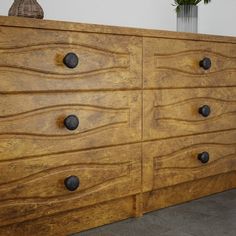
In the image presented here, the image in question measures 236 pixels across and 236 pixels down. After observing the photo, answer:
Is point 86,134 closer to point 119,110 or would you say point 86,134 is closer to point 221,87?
point 119,110

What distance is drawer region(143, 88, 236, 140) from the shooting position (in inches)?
58.0

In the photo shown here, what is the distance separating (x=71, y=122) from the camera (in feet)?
4.04

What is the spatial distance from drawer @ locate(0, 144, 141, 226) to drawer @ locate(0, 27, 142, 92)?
231 millimetres

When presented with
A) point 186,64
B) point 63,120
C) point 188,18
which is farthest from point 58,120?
point 188,18

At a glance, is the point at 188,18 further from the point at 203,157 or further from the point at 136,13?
the point at 203,157

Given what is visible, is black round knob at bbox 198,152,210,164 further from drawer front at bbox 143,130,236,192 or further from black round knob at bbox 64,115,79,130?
black round knob at bbox 64,115,79,130

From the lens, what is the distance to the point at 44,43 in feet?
3.87

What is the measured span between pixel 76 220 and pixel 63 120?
14.6 inches

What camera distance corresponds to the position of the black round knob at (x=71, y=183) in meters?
1.25

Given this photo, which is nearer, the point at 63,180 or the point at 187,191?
the point at 63,180

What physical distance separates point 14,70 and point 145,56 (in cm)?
51

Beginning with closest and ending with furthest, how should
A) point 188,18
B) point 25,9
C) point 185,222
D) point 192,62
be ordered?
point 25,9
point 185,222
point 192,62
point 188,18

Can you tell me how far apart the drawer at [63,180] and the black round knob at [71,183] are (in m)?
0.02

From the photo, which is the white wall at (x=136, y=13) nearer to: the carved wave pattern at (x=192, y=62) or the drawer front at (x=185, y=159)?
the carved wave pattern at (x=192, y=62)
